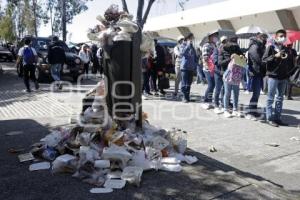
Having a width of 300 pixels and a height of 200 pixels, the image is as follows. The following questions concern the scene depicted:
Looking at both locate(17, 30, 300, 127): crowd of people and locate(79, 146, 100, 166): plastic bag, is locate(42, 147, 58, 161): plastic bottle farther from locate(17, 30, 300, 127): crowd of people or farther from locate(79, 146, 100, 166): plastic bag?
locate(17, 30, 300, 127): crowd of people

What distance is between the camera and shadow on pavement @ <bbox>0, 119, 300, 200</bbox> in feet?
14.3

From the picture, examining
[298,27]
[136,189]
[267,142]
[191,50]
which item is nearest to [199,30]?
[298,27]

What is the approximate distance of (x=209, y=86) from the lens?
1073 centimetres

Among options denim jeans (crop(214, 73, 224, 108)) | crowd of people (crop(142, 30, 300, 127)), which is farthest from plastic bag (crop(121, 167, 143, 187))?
denim jeans (crop(214, 73, 224, 108))

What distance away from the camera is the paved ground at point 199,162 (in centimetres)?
446

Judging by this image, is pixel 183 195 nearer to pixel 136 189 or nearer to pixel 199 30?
pixel 136 189

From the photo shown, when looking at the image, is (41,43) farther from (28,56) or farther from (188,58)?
(188,58)

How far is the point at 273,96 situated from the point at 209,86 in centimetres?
256

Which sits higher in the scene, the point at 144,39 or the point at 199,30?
the point at 199,30

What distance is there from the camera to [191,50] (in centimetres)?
1068

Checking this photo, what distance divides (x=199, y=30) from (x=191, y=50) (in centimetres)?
2965

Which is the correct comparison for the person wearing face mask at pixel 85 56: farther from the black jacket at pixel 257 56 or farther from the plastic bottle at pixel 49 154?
the plastic bottle at pixel 49 154

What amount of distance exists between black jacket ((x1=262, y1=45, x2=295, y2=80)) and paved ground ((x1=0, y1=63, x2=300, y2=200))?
106 cm

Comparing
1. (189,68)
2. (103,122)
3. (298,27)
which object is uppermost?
(298,27)
